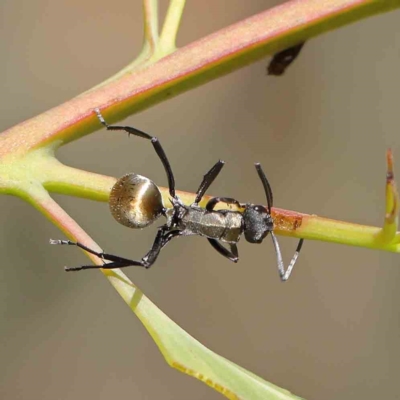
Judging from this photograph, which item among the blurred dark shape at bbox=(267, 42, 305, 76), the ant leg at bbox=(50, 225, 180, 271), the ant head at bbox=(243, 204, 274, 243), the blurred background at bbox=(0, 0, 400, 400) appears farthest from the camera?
the blurred background at bbox=(0, 0, 400, 400)

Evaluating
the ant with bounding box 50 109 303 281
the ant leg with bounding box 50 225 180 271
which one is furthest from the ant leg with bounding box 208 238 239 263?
the ant leg with bounding box 50 225 180 271

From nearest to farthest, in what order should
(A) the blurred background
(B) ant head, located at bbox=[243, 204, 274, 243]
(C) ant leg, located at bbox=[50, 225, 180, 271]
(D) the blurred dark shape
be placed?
1. (C) ant leg, located at bbox=[50, 225, 180, 271]
2. (D) the blurred dark shape
3. (B) ant head, located at bbox=[243, 204, 274, 243]
4. (A) the blurred background

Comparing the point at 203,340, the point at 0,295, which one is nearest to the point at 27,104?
the point at 0,295

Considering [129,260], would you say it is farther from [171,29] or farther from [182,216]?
[171,29]

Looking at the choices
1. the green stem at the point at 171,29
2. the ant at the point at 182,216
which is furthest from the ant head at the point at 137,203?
the green stem at the point at 171,29

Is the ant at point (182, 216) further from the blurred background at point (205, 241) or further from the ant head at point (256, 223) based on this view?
the blurred background at point (205, 241)

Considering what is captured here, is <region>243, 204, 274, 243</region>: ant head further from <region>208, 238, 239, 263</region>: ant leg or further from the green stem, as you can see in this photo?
the green stem
